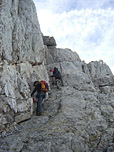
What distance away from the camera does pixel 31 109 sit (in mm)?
10211

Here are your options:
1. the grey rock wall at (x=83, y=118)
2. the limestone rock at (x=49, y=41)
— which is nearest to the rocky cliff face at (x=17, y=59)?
the grey rock wall at (x=83, y=118)

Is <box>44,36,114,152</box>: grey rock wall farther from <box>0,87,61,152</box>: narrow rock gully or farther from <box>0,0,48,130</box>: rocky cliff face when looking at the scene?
<box>0,0,48,130</box>: rocky cliff face

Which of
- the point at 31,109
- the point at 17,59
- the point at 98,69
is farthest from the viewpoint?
the point at 98,69

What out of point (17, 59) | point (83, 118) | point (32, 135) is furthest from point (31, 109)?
point (17, 59)

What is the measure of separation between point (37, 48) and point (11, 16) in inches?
184

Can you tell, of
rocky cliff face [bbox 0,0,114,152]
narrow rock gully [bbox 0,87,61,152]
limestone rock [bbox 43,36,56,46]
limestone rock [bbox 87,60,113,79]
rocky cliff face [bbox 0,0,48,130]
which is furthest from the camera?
limestone rock [bbox 43,36,56,46]

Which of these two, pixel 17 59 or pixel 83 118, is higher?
pixel 17 59

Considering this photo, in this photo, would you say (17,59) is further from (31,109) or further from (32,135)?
(32,135)

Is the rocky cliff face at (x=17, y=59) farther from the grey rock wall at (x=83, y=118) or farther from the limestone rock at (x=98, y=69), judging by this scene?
the limestone rock at (x=98, y=69)

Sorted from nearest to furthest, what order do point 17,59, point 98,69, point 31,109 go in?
point 31,109 → point 17,59 → point 98,69

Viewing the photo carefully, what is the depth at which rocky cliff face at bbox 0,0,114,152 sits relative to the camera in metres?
6.71

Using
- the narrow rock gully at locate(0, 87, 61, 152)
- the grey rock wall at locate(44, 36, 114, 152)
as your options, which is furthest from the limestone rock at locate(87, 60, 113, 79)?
the narrow rock gully at locate(0, 87, 61, 152)

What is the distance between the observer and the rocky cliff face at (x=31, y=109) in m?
6.71

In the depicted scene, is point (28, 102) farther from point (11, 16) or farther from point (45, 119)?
point (11, 16)
